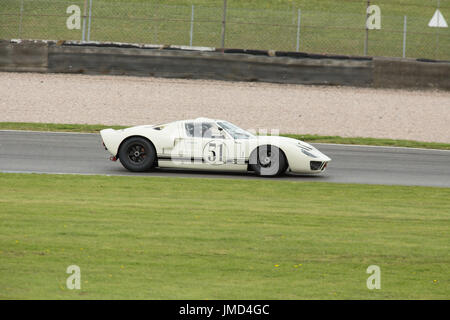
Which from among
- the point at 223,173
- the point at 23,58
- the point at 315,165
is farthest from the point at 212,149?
the point at 23,58

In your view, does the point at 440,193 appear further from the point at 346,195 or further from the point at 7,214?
the point at 7,214

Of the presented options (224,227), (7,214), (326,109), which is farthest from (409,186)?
(326,109)

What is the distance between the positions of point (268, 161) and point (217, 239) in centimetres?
501

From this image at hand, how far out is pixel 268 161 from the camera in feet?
42.5

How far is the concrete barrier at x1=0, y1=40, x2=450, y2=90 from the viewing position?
22.6 m

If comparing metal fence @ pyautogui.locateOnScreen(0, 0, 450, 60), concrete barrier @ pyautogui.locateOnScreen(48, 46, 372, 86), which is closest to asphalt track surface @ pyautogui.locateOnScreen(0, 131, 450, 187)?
concrete barrier @ pyautogui.locateOnScreen(48, 46, 372, 86)

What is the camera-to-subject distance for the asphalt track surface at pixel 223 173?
13.2 m

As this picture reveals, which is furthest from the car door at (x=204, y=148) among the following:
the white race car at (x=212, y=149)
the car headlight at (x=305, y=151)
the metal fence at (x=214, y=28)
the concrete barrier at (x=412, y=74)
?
the metal fence at (x=214, y=28)

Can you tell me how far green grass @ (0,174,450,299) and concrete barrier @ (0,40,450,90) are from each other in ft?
36.4

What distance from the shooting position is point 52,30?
1117 inches

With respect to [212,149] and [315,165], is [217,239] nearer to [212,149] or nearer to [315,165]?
[212,149]

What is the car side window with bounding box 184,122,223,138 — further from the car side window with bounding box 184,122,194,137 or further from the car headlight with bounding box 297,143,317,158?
the car headlight with bounding box 297,143,317,158

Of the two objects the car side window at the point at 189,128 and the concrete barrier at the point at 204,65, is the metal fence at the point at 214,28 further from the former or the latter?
the car side window at the point at 189,128

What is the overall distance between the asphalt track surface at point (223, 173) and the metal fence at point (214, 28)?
8181 millimetres
